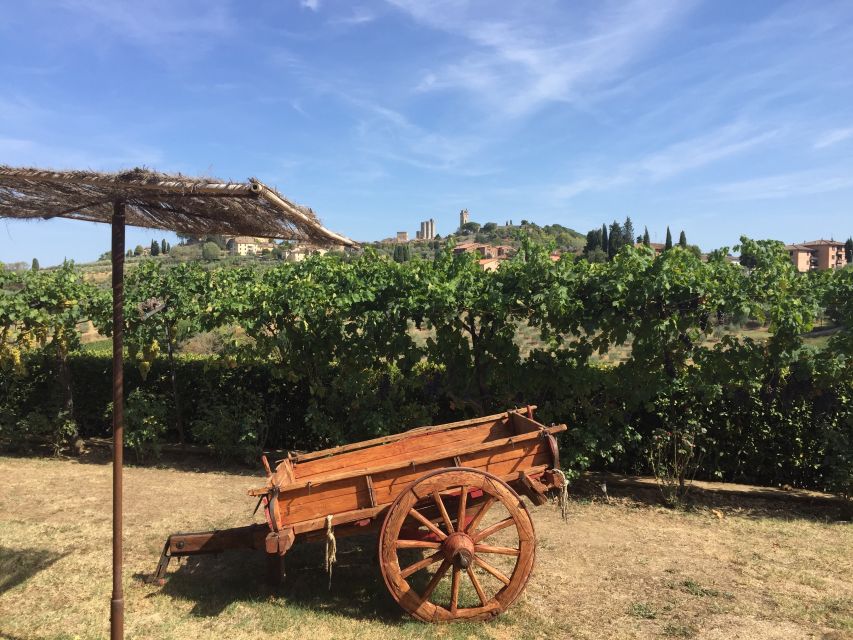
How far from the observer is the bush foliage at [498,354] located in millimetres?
6773

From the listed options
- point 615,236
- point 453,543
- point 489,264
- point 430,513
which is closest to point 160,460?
point 489,264

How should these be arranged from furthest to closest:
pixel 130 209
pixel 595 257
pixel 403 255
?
pixel 595 257 → pixel 403 255 → pixel 130 209

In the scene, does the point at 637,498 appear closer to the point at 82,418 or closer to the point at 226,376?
the point at 226,376

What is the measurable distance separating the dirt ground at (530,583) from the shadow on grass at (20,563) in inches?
0.8

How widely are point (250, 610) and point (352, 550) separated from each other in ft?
4.21

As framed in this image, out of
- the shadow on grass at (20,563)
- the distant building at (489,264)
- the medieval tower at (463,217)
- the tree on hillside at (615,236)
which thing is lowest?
the shadow on grass at (20,563)

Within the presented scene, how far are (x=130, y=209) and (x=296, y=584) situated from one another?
3122 millimetres

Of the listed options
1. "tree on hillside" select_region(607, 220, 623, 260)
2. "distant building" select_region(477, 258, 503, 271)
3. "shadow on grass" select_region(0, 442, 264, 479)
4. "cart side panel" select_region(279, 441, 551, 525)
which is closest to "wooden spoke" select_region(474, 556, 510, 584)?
"cart side panel" select_region(279, 441, 551, 525)

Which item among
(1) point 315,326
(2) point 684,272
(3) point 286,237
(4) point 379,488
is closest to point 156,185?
(3) point 286,237

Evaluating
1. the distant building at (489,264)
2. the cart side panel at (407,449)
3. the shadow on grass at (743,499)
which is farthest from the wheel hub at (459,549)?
the distant building at (489,264)

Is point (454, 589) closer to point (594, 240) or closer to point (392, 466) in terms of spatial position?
point (392, 466)

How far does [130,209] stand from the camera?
3812 mm

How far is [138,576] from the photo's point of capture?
4.81m

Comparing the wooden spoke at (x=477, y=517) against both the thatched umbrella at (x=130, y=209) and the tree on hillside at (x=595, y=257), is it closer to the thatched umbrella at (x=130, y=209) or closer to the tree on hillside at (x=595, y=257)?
the thatched umbrella at (x=130, y=209)
